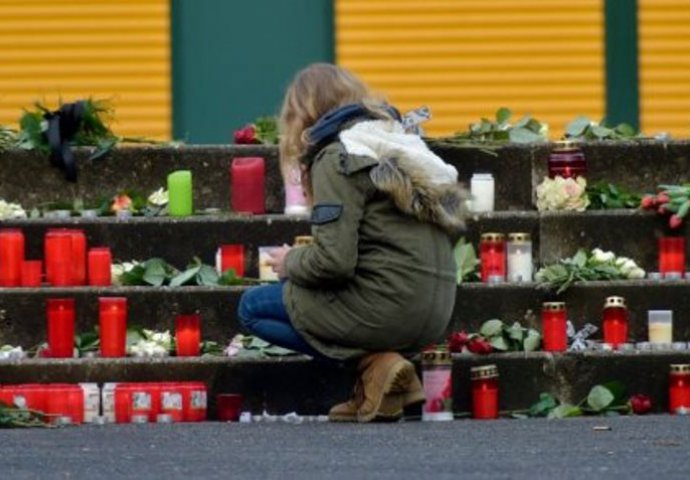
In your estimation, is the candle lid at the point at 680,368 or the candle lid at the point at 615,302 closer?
the candle lid at the point at 680,368

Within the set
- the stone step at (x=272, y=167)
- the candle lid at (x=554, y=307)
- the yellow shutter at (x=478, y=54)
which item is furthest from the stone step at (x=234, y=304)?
the yellow shutter at (x=478, y=54)

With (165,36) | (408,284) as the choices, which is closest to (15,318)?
(408,284)

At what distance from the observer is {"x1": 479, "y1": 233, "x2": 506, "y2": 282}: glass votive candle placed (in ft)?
41.6

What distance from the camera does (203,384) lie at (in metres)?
12.2

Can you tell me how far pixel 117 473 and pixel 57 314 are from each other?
8.64 feet

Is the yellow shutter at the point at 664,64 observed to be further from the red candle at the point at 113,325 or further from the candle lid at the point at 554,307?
the red candle at the point at 113,325

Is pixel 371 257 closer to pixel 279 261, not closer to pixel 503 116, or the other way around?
pixel 279 261

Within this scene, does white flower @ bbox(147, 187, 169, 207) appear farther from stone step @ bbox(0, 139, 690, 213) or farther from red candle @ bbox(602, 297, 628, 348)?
red candle @ bbox(602, 297, 628, 348)

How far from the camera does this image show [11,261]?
500 inches

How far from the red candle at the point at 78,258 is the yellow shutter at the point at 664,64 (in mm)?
4672

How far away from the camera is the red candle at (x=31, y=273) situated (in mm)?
12711

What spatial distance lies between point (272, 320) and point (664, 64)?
5219mm

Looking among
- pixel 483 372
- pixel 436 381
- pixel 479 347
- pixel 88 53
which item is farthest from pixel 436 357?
pixel 88 53

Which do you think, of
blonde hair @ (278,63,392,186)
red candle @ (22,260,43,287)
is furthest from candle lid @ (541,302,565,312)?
red candle @ (22,260,43,287)
